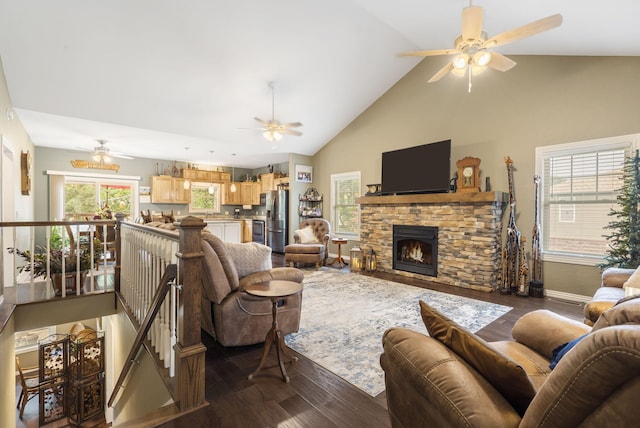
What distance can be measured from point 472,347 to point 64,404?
19.5 feet

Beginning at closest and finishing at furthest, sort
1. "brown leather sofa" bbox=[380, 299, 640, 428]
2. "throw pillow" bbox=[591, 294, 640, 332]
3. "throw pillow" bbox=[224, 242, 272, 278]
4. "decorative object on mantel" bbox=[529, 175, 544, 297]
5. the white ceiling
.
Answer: "brown leather sofa" bbox=[380, 299, 640, 428]
"throw pillow" bbox=[591, 294, 640, 332]
"throw pillow" bbox=[224, 242, 272, 278]
the white ceiling
"decorative object on mantel" bbox=[529, 175, 544, 297]

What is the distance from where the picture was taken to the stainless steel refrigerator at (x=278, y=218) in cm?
811

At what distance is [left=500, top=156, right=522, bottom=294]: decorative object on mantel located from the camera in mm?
4645

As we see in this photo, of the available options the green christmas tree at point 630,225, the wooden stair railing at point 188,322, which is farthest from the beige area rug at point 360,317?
the green christmas tree at point 630,225

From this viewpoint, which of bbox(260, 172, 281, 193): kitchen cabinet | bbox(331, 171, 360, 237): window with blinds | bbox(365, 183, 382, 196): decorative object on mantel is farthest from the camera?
bbox(260, 172, 281, 193): kitchen cabinet

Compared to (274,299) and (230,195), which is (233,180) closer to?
(230,195)

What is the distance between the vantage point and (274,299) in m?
2.24

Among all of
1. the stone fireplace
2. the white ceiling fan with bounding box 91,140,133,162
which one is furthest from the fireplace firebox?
the white ceiling fan with bounding box 91,140,133,162

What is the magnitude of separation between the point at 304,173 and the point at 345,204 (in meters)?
1.49

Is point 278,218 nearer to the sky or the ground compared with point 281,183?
nearer to the ground

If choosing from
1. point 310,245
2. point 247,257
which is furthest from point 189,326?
point 310,245

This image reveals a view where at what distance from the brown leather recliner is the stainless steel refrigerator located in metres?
5.19

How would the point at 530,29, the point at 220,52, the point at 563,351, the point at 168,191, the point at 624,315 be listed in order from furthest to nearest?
1. the point at 168,191
2. the point at 220,52
3. the point at 530,29
4. the point at 563,351
5. the point at 624,315

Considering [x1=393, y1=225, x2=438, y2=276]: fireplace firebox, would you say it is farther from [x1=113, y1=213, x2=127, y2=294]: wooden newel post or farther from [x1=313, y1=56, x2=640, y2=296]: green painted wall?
[x1=113, y1=213, x2=127, y2=294]: wooden newel post
